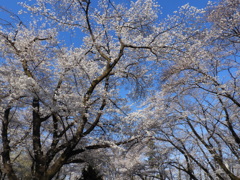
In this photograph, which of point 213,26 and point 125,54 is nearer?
point 213,26

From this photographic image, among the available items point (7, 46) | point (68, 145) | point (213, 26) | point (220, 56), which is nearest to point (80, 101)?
point (68, 145)

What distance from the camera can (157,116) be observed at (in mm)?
9578

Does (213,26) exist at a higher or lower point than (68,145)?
higher

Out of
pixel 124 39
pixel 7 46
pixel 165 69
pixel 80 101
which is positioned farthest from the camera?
pixel 165 69

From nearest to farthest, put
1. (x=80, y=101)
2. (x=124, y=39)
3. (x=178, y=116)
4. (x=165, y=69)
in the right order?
(x=80, y=101)
(x=124, y=39)
(x=165, y=69)
(x=178, y=116)

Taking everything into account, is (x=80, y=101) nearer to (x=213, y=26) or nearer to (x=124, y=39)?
(x=124, y=39)

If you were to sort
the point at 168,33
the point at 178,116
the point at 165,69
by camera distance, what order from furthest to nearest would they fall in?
the point at 178,116 < the point at 165,69 < the point at 168,33

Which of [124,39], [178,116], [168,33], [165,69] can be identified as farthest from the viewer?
[178,116]

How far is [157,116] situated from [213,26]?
202 inches

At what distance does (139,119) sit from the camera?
7.43m

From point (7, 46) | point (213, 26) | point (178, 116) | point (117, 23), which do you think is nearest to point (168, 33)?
point (213, 26)

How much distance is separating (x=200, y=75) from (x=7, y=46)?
7.67m

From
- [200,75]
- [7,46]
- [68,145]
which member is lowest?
[68,145]

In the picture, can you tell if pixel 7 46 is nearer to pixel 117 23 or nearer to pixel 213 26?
pixel 117 23
